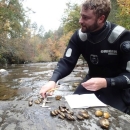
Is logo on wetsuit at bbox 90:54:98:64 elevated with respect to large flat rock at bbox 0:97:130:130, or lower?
elevated

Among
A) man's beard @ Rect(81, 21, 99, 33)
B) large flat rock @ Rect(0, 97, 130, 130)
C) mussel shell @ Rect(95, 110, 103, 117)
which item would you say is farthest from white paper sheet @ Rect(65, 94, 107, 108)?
man's beard @ Rect(81, 21, 99, 33)

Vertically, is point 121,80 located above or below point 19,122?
above

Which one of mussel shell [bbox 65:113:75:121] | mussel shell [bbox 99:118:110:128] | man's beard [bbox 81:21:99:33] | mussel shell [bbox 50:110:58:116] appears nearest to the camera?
mussel shell [bbox 99:118:110:128]

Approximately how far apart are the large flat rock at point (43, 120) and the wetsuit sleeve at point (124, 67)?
1.02ft

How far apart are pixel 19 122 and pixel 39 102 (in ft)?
1.77

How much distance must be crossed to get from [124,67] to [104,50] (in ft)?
1.08

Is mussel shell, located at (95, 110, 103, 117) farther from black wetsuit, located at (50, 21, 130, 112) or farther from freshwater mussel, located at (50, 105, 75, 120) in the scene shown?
black wetsuit, located at (50, 21, 130, 112)

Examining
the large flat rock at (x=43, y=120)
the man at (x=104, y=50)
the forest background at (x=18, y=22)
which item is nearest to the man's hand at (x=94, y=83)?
the man at (x=104, y=50)

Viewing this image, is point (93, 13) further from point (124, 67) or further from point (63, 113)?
point (63, 113)

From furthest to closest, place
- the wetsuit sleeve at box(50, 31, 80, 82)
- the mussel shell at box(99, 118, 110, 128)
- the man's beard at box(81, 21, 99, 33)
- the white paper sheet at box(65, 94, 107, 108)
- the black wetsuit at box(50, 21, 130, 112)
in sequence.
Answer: the wetsuit sleeve at box(50, 31, 80, 82)
the man's beard at box(81, 21, 99, 33)
the black wetsuit at box(50, 21, 130, 112)
the white paper sheet at box(65, 94, 107, 108)
the mussel shell at box(99, 118, 110, 128)

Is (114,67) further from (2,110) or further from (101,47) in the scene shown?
(2,110)

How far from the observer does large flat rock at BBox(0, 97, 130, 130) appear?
6.31ft

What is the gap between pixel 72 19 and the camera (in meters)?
25.6

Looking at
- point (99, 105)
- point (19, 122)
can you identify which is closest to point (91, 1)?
point (99, 105)
